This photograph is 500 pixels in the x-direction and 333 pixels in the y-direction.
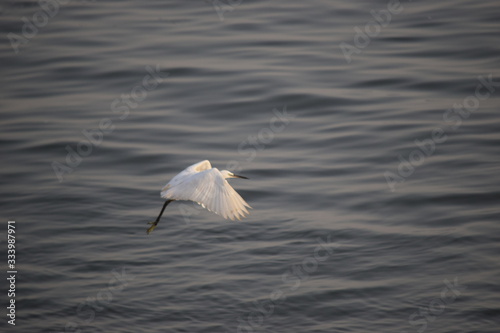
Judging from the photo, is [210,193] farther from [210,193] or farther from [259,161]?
[259,161]

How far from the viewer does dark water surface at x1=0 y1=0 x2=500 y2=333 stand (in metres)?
9.30

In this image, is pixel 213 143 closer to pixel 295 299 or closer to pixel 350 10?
pixel 295 299

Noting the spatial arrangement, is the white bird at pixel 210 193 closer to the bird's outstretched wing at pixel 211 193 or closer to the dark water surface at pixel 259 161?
the bird's outstretched wing at pixel 211 193

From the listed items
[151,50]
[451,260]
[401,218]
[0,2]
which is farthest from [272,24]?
[451,260]

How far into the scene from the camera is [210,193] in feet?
26.2

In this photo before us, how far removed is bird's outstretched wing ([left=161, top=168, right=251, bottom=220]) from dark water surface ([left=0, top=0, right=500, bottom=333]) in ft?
5.56

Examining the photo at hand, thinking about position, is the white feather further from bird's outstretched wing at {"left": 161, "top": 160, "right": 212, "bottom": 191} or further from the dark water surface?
the dark water surface

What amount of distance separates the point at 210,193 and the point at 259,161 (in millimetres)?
5227

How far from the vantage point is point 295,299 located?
928cm

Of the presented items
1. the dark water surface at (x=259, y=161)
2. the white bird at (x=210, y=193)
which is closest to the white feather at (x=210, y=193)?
the white bird at (x=210, y=193)

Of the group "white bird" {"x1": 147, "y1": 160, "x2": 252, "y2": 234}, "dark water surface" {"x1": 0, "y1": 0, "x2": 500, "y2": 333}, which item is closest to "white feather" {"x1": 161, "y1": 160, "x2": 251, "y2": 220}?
"white bird" {"x1": 147, "y1": 160, "x2": 252, "y2": 234}

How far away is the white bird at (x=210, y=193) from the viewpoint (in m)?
7.78

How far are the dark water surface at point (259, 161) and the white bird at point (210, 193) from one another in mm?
1695

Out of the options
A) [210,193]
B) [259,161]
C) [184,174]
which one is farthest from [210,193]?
[259,161]
